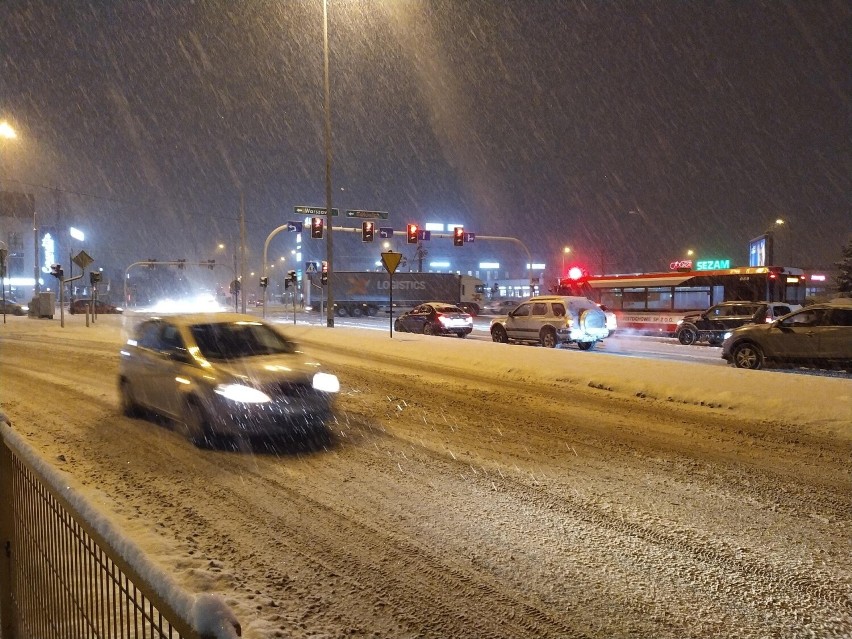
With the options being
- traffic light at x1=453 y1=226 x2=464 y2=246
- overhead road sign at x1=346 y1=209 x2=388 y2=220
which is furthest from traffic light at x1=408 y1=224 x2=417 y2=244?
overhead road sign at x1=346 y1=209 x2=388 y2=220

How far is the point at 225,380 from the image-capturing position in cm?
768

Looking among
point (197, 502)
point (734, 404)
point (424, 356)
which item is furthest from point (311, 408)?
point (424, 356)

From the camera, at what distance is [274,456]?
7.41 metres

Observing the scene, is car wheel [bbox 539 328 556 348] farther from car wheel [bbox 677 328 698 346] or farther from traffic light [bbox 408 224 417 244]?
traffic light [bbox 408 224 417 244]

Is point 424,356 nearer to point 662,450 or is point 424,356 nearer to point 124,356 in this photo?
point 124,356

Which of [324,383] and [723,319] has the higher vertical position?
[723,319]

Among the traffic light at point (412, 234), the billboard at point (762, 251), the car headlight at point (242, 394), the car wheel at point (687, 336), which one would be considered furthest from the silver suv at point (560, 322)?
the billboard at point (762, 251)

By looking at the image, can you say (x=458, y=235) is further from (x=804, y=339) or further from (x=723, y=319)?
(x=804, y=339)

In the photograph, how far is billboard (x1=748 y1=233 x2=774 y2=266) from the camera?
154 feet

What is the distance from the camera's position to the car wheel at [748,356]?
1576 centimetres

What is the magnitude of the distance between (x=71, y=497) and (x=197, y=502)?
356 centimetres

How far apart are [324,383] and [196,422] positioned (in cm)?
162

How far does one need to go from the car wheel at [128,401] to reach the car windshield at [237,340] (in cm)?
170

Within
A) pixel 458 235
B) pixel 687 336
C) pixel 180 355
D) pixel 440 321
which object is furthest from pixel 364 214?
pixel 180 355
